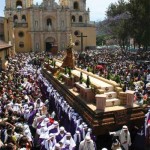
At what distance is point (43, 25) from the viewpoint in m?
67.4

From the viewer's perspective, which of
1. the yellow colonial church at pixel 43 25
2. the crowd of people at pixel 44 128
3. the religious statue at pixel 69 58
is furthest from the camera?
the yellow colonial church at pixel 43 25

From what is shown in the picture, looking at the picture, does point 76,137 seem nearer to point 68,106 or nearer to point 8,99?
point 68,106

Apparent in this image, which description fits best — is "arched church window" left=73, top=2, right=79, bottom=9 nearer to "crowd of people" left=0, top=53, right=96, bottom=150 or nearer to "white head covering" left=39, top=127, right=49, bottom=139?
"crowd of people" left=0, top=53, right=96, bottom=150

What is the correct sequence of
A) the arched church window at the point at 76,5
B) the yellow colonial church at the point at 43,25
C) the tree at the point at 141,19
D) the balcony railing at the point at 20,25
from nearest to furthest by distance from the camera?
1. the tree at the point at 141,19
2. the balcony railing at the point at 20,25
3. the yellow colonial church at the point at 43,25
4. the arched church window at the point at 76,5

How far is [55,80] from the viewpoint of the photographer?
62.2 feet

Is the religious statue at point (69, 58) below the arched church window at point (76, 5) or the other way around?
below

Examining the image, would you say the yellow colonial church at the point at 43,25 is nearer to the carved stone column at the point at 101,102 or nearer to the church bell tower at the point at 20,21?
the church bell tower at the point at 20,21

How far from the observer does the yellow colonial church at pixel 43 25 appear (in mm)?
66188

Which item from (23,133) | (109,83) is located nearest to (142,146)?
(109,83)

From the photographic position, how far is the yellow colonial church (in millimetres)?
66188

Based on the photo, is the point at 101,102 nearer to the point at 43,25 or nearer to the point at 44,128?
the point at 44,128

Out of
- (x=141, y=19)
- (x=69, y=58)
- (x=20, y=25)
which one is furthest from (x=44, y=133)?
(x=20, y=25)

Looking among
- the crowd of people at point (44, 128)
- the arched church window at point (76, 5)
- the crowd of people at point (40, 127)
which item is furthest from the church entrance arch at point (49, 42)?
the crowd of people at point (44, 128)

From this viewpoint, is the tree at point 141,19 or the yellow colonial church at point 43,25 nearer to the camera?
the tree at point 141,19
